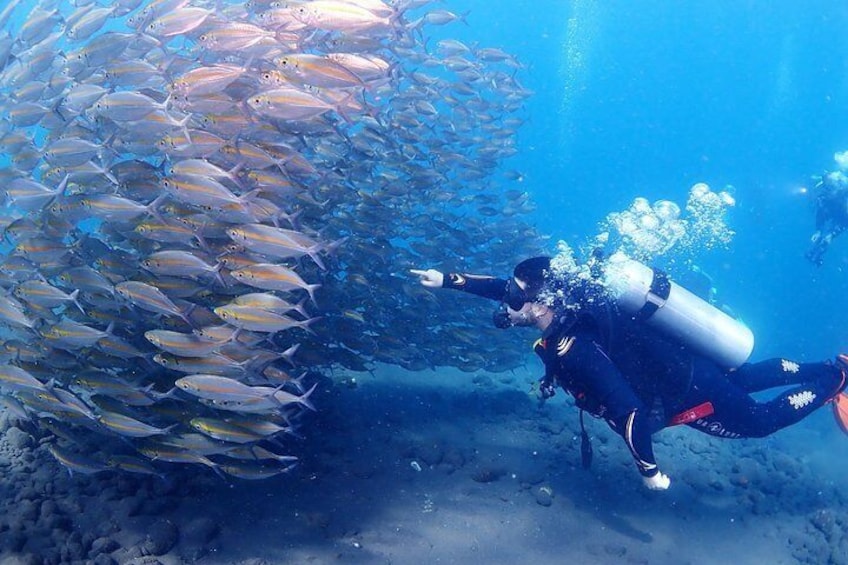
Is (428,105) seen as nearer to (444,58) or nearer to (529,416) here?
(444,58)

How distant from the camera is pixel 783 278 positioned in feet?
197

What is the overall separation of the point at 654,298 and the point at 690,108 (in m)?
100

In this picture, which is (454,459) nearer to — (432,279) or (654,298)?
(432,279)

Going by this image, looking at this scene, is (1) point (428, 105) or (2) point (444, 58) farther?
(2) point (444, 58)

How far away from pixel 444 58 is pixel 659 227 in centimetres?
593

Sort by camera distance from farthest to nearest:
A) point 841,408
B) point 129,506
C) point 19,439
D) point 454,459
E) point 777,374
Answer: point 454,459 → point 841,408 → point 777,374 → point 19,439 → point 129,506

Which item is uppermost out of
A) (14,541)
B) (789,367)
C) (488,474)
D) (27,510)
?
(789,367)

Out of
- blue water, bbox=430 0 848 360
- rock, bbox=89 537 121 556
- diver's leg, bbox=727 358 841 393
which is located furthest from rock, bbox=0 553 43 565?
blue water, bbox=430 0 848 360

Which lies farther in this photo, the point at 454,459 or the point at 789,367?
the point at 454,459

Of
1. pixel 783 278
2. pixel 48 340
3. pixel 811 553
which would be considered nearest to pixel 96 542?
pixel 48 340

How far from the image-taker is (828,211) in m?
15.3

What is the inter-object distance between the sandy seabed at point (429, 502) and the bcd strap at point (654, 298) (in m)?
2.59

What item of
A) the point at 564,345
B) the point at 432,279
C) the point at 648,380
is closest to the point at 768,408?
the point at 648,380

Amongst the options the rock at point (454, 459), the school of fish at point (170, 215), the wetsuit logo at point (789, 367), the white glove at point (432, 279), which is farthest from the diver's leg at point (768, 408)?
the school of fish at point (170, 215)
